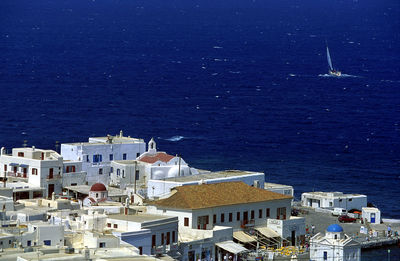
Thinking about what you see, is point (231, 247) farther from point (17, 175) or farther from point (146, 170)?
point (17, 175)

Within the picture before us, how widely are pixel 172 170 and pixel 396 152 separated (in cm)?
7575

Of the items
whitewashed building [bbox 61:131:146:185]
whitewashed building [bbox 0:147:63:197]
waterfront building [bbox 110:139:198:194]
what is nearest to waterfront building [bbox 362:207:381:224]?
waterfront building [bbox 110:139:198:194]

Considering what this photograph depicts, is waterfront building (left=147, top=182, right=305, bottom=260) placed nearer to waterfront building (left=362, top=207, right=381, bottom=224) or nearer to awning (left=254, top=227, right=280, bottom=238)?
awning (left=254, top=227, right=280, bottom=238)

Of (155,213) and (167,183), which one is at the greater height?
(167,183)

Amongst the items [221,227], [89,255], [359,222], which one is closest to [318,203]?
[359,222]

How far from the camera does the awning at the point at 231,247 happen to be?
97625 millimetres

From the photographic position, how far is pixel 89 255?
7762 centimetres

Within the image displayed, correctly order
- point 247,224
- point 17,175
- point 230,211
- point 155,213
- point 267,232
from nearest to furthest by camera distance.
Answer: point 155,213, point 230,211, point 247,224, point 267,232, point 17,175

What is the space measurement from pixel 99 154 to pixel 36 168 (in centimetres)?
1035

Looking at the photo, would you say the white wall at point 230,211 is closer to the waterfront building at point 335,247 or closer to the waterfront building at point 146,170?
the waterfront building at point 335,247

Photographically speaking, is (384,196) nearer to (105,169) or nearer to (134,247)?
(105,169)

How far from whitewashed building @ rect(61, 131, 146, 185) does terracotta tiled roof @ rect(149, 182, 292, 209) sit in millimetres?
18908

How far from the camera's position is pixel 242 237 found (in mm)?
102312

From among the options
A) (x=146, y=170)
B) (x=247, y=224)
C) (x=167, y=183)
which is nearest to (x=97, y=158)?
(x=146, y=170)
